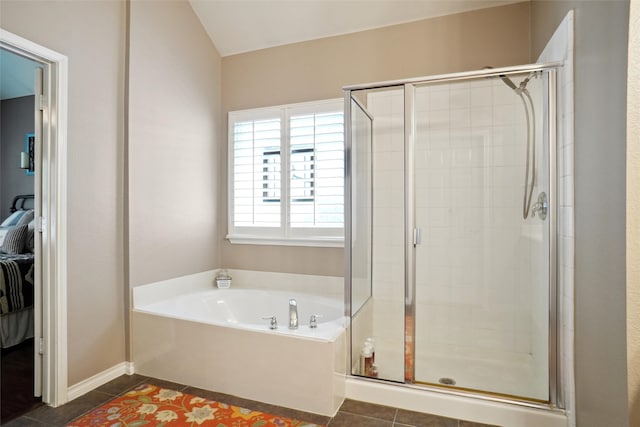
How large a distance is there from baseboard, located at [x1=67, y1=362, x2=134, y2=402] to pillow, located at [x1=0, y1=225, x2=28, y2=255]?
173cm

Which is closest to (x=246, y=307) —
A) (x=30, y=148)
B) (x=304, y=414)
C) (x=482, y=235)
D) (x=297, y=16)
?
(x=304, y=414)

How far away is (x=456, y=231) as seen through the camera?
8.21 ft

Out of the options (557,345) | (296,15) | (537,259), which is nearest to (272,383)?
(557,345)

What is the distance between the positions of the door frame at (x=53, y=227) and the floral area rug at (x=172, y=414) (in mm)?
344

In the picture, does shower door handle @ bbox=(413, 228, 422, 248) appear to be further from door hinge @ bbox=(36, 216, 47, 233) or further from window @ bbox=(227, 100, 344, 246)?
door hinge @ bbox=(36, 216, 47, 233)

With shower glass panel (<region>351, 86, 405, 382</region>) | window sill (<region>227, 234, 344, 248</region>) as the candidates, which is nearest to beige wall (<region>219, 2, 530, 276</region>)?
window sill (<region>227, 234, 344, 248</region>)

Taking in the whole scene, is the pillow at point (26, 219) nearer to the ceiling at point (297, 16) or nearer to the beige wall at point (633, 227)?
the ceiling at point (297, 16)

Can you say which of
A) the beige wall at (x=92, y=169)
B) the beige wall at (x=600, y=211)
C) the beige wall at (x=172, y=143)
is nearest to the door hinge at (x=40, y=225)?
the beige wall at (x=92, y=169)

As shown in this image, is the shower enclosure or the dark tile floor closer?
the dark tile floor

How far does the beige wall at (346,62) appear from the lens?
265cm

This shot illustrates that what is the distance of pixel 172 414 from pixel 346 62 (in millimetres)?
2774

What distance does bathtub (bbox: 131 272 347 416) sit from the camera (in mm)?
2018

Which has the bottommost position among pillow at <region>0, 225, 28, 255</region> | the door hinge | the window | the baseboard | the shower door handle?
the baseboard

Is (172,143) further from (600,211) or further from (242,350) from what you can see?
(600,211)
